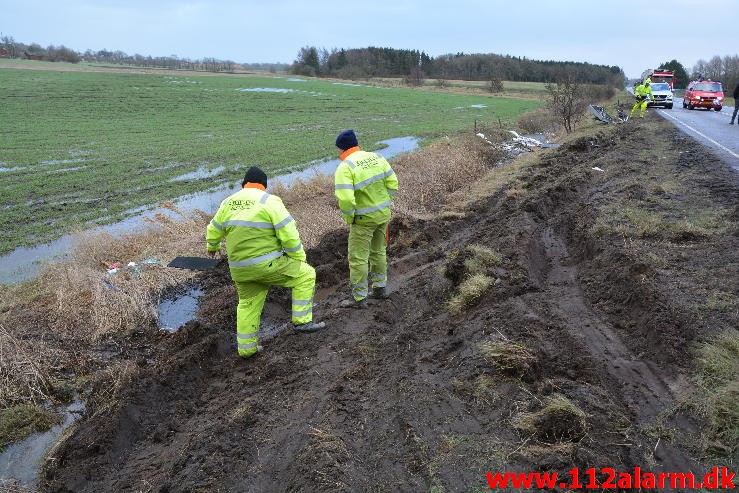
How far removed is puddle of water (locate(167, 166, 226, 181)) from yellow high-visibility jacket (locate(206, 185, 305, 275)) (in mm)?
12574

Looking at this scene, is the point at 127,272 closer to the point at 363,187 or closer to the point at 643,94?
the point at 363,187

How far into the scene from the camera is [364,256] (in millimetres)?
6371

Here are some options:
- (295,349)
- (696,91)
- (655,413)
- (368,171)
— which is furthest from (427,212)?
(696,91)

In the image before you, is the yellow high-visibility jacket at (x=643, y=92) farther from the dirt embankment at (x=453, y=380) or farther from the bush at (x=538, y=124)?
the dirt embankment at (x=453, y=380)

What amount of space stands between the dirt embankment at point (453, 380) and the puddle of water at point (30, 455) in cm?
29

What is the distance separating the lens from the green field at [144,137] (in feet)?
44.7

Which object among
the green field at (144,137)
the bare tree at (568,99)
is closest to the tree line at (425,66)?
the green field at (144,137)

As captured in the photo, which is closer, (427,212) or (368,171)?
(368,171)

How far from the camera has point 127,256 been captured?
916 cm

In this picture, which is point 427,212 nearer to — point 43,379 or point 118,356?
point 118,356

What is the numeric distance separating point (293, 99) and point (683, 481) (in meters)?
50.0

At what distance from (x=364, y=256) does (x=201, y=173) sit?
1286cm

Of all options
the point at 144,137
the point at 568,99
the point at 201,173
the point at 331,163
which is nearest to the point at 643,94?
the point at 568,99

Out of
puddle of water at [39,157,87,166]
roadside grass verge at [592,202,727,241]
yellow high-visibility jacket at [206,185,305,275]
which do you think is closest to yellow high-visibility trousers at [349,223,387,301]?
yellow high-visibility jacket at [206,185,305,275]
